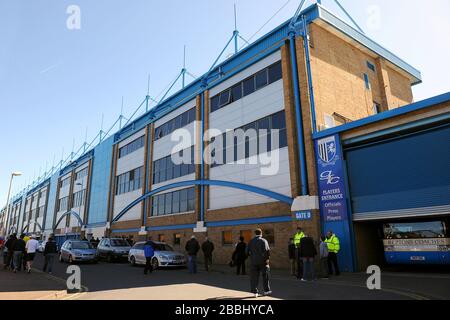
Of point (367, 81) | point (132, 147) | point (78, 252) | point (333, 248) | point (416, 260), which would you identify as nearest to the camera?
point (416, 260)

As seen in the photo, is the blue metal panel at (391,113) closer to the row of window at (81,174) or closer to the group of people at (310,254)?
the group of people at (310,254)

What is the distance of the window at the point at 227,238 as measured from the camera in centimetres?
1992

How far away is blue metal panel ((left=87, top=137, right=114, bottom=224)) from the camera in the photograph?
3734 centimetres

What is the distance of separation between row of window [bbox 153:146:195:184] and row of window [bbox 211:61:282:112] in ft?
13.8

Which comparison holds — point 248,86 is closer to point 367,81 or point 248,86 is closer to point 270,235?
point 367,81

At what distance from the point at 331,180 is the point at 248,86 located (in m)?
8.66

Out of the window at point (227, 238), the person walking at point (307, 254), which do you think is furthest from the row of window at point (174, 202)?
the person walking at point (307, 254)

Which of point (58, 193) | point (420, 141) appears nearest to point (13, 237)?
point (420, 141)

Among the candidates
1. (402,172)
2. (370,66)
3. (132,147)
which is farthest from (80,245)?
(370,66)

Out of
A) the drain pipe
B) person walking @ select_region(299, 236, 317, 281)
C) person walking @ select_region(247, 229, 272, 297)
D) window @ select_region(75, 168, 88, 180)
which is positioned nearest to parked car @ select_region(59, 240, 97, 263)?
the drain pipe

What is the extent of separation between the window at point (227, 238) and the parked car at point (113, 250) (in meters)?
6.97

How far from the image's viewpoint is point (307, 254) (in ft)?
37.6

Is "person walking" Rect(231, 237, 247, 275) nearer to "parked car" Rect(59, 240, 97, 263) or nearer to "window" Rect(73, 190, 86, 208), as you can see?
"parked car" Rect(59, 240, 97, 263)

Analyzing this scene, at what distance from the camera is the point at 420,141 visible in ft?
42.7
